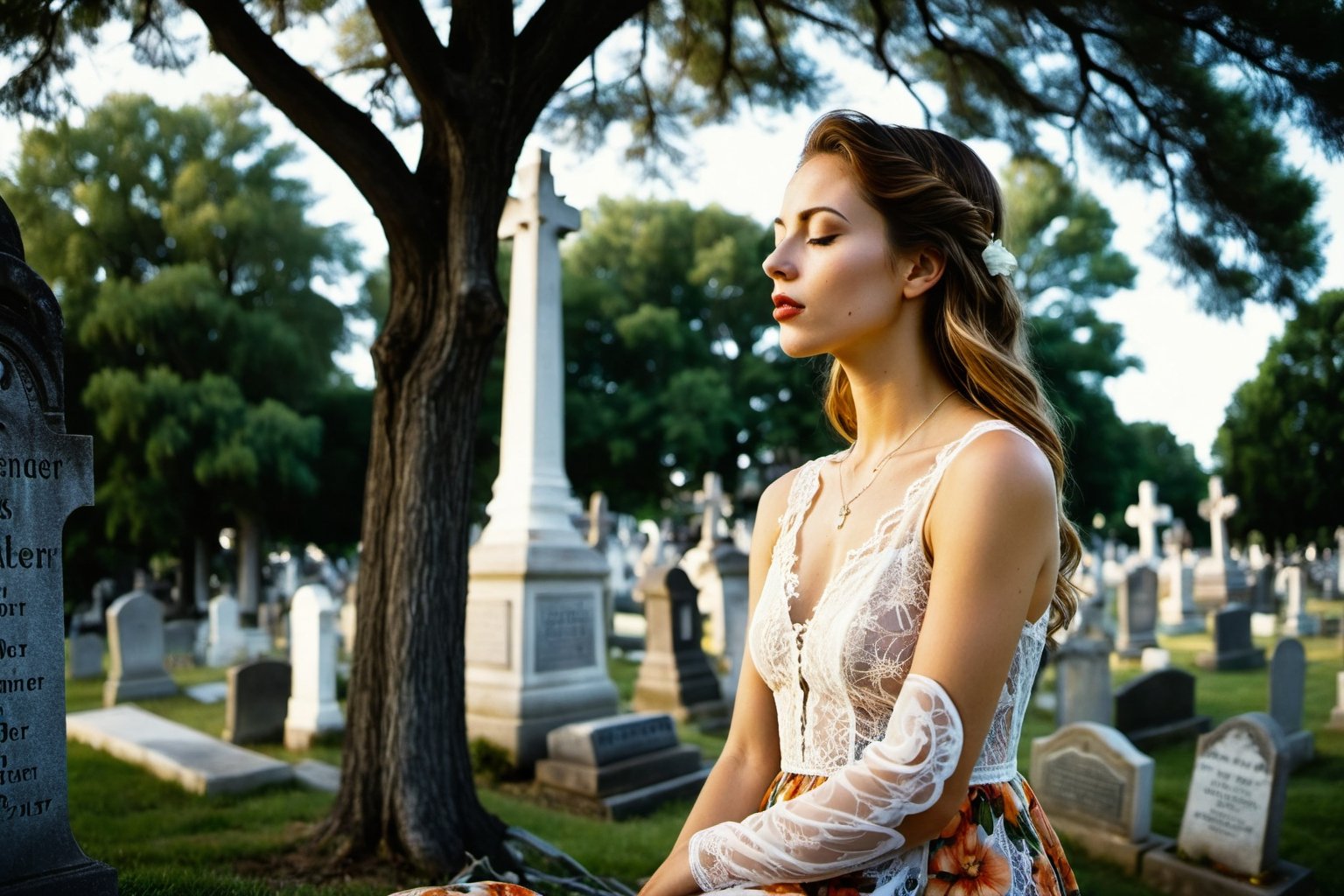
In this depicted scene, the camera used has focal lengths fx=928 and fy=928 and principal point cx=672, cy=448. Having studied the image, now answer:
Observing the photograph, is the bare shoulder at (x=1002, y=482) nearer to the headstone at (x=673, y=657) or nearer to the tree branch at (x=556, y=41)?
the tree branch at (x=556, y=41)

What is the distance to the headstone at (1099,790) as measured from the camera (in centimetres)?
569

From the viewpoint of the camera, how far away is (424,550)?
176 inches

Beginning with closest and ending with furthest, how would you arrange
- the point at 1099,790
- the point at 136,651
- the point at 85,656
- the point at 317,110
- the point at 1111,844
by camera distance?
1. the point at 317,110
2. the point at 1111,844
3. the point at 1099,790
4. the point at 136,651
5. the point at 85,656

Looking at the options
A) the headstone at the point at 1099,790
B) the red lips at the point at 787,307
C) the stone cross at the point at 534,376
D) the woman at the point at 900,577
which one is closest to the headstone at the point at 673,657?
the stone cross at the point at 534,376

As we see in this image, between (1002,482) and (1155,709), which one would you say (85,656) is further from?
(1002,482)

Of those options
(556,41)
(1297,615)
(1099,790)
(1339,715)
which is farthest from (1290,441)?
(556,41)

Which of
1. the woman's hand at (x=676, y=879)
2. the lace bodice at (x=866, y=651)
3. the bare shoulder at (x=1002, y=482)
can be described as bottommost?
the woman's hand at (x=676, y=879)

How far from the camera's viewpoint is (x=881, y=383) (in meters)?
1.66

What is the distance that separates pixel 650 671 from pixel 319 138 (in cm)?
719

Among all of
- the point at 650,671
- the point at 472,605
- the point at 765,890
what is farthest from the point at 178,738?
the point at 765,890

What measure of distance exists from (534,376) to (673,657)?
11.8 ft

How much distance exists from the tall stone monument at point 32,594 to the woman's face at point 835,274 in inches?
99.5

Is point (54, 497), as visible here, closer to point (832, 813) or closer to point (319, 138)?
point (319, 138)

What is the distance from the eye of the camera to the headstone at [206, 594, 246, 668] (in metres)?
14.9
